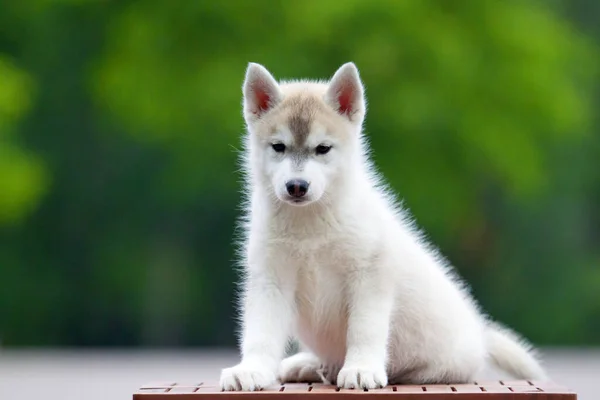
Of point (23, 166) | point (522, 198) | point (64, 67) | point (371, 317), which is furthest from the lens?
point (64, 67)

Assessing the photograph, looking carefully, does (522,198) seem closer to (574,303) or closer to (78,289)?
(574,303)

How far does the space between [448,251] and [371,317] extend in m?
16.5

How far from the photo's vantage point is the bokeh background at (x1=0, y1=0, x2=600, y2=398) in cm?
1945

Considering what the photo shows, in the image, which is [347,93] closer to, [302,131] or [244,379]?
[302,131]

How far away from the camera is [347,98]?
596cm

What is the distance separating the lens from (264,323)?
18.4 feet

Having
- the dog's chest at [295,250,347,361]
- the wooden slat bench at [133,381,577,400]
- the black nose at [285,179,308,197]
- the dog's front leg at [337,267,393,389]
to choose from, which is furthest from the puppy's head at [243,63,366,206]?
the wooden slat bench at [133,381,577,400]

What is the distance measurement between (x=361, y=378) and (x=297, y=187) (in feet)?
3.25

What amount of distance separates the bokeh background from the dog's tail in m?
11.9

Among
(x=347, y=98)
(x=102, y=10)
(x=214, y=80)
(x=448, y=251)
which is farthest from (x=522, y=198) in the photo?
(x=347, y=98)

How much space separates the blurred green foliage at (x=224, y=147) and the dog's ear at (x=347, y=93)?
41.1ft

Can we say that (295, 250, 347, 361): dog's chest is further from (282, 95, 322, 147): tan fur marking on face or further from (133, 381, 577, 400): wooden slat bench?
(282, 95, 322, 147): tan fur marking on face

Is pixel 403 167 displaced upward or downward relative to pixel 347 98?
upward

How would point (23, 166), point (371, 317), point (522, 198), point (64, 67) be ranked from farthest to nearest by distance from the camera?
point (64, 67), point (522, 198), point (23, 166), point (371, 317)
